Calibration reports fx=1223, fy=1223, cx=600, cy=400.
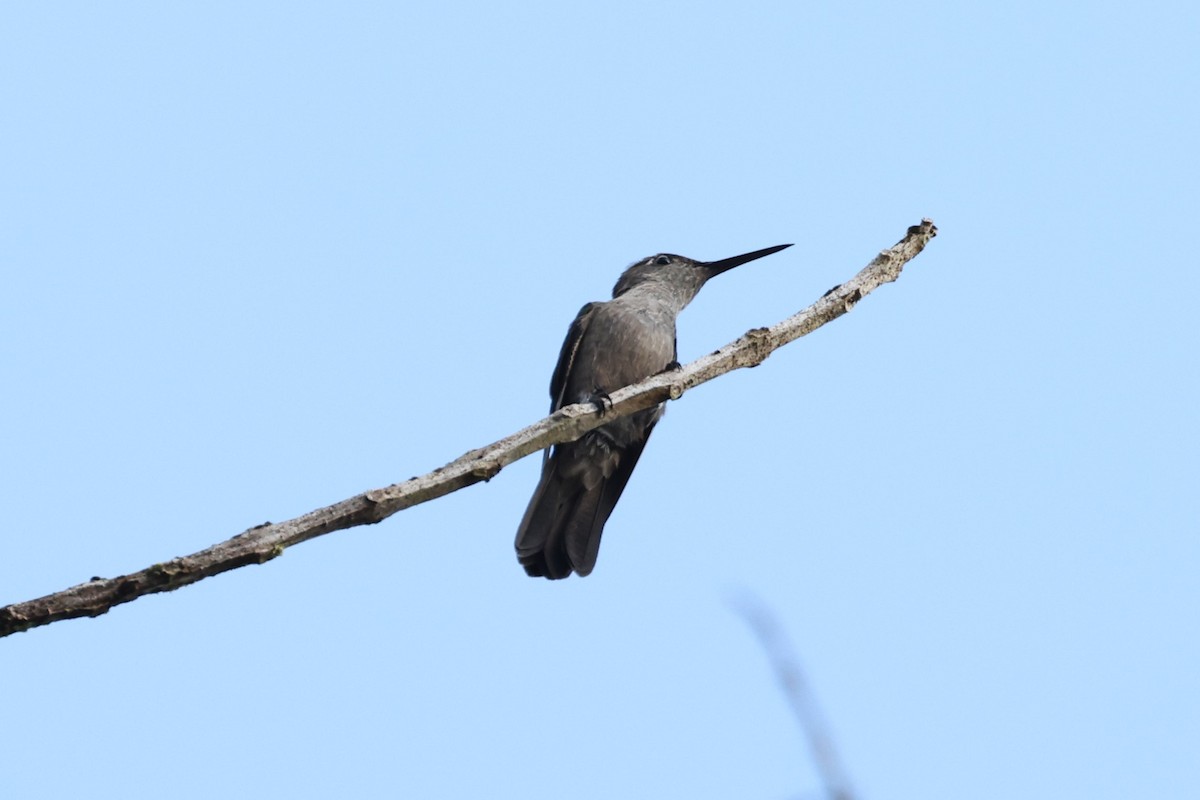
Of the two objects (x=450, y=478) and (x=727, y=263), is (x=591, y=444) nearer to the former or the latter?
(x=727, y=263)

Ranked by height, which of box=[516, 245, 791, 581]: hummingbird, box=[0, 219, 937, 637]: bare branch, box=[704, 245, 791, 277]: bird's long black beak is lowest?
box=[0, 219, 937, 637]: bare branch

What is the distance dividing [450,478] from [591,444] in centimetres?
387

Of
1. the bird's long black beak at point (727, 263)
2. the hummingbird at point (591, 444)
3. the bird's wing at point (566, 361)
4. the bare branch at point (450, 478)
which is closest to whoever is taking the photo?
the bare branch at point (450, 478)

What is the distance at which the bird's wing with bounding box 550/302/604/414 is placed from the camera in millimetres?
7980

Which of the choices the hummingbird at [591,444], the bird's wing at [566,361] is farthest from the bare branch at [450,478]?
the bird's wing at [566,361]

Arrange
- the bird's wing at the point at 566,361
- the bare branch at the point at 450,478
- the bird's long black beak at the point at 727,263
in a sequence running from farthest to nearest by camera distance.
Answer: the bird's long black beak at the point at 727,263 → the bird's wing at the point at 566,361 → the bare branch at the point at 450,478

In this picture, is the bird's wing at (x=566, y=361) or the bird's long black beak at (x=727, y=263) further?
the bird's long black beak at (x=727, y=263)

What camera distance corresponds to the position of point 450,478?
12.8ft

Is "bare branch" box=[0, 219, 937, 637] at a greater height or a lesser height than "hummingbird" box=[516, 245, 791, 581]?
lesser

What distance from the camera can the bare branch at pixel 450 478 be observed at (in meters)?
3.09

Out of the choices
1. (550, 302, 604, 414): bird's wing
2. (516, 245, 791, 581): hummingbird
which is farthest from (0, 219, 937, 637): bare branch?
(550, 302, 604, 414): bird's wing

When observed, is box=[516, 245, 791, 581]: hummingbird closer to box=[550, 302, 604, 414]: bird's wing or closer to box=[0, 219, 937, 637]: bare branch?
box=[550, 302, 604, 414]: bird's wing

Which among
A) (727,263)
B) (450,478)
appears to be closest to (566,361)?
(727,263)

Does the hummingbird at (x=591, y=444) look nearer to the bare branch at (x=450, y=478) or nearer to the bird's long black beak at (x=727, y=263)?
the bird's long black beak at (x=727, y=263)
